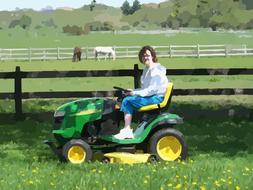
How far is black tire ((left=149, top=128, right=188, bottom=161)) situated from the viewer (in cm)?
870

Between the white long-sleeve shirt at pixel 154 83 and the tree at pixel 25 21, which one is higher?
the tree at pixel 25 21

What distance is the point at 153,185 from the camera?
23.0 feet

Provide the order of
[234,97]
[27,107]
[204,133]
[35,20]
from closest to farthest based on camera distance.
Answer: [204,133], [27,107], [234,97], [35,20]

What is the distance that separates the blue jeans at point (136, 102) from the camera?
8.52m

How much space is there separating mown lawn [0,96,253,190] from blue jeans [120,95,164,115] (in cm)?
78

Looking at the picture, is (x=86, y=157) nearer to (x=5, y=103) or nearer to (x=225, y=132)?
(x=225, y=132)

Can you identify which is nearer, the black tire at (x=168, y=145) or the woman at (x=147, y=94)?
the woman at (x=147, y=94)

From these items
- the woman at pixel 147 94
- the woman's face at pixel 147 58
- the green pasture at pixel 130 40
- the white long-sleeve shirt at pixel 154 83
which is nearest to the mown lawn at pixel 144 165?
the woman at pixel 147 94

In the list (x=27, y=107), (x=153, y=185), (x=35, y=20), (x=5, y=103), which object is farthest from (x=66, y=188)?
(x=35, y=20)

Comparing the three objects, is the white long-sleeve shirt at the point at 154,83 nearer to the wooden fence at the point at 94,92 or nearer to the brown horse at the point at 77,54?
the wooden fence at the point at 94,92

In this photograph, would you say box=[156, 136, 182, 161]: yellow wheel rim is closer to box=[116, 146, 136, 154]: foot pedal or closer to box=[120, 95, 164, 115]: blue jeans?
box=[116, 146, 136, 154]: foot pedal

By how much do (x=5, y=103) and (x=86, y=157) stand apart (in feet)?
31.2

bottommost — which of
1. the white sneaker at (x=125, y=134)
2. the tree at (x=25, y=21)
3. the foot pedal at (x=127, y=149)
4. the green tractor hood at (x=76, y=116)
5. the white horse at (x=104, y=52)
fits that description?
the white horse at (x=104, y=52)

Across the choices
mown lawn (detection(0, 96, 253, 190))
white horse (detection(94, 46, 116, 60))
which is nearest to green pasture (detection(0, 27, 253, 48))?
white horse (detection(94, 46, 116, 60))
